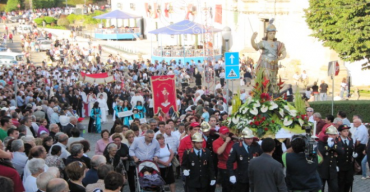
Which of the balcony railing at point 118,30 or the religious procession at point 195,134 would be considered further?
the balcony railing at point 118,30

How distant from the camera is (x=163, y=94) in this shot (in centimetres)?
1933

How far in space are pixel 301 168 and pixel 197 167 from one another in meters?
2.30

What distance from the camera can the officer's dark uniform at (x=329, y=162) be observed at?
10.7 metres

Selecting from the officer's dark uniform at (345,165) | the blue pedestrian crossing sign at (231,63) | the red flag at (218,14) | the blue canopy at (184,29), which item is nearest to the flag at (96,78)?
the blue canopy at (184,29)

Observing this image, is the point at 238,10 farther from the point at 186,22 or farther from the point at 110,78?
the point at 110,78

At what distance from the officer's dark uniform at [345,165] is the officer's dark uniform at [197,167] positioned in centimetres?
234

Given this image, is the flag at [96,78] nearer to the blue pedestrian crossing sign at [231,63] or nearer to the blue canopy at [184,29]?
the blue canopy at [184,29]

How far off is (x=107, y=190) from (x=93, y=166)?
188 centimetres

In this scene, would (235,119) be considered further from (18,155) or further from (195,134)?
(18,155)

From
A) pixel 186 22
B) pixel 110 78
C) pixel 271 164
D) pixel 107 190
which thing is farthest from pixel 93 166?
pixel 186 22

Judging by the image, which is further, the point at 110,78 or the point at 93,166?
the point at 110,78

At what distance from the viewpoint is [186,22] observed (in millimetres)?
39469

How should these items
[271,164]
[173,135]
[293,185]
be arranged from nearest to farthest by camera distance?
[271,164] → [293,185] → [173,135]

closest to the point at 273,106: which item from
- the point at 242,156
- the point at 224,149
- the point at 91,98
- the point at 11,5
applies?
the point at 224,149
